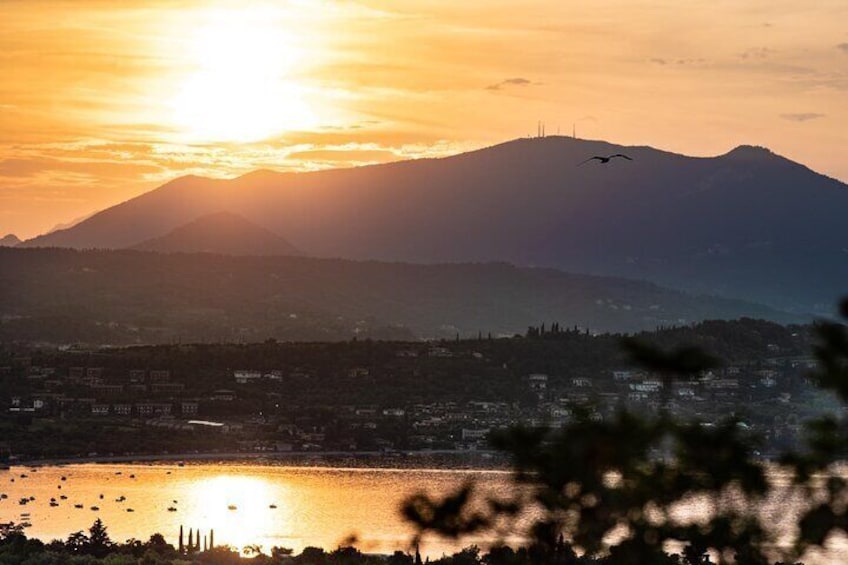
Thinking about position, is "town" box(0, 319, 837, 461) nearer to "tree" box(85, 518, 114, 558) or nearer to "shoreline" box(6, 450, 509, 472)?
"shoreline" box(6, 450, 509, 472)

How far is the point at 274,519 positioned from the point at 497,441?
182 ft

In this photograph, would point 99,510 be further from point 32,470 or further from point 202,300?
point 202,300

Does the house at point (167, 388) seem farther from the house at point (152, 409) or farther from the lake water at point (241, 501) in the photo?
the lake water at point (241, 501)

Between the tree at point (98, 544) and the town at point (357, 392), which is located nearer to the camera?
the tree at point (98, 544)

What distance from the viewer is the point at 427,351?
132m

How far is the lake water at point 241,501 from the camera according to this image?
213ft

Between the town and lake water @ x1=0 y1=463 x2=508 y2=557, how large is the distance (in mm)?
9736

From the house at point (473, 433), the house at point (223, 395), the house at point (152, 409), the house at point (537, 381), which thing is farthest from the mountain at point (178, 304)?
the house at point (473, 433)

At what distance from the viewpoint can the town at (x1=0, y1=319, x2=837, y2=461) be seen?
Answer: 331 ft

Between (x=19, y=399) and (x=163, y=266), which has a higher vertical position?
(x=163, y=266)

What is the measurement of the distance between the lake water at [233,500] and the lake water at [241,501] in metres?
0.04

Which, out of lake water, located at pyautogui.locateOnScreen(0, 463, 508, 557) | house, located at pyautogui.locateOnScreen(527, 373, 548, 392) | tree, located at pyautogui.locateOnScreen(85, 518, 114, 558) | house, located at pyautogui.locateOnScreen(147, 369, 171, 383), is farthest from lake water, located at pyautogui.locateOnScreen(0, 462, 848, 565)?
house, located at pyautogui.locateOnScreen(527, 373, 548, 392)

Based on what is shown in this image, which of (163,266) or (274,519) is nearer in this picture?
(274,519)

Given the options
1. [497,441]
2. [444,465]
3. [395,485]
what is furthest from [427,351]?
[497,441]
